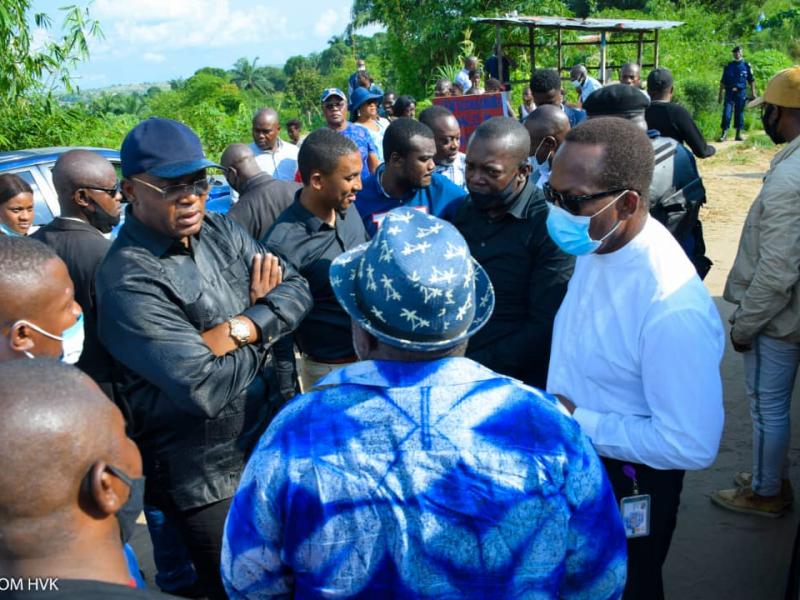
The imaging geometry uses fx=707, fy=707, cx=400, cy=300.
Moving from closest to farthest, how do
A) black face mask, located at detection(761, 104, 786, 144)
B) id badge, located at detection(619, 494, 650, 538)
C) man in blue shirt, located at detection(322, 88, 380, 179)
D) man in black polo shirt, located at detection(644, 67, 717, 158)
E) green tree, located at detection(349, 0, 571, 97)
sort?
id badge, located at detection(619, 494, 650, 538), black face mask, located at detection(761, 104, 786, 144), man in black polo shirt, located at detection(644, 67, 717, 158), man in blue shirt, located at detection(322, 88, 380, 179), green tree, located at detection(349, 0, 571, 97)

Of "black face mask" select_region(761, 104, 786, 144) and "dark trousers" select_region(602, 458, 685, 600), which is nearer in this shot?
"dark trousers" select_region(602, 458, 685, 600)

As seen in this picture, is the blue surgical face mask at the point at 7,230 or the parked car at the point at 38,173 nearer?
the blue surgical face mask at the point at 7,230

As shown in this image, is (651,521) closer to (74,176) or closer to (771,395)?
(771,395)

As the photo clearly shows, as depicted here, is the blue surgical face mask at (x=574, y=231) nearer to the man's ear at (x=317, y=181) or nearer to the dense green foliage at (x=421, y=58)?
the man's ear at (x=317, y=181)

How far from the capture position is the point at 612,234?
231 centimetres

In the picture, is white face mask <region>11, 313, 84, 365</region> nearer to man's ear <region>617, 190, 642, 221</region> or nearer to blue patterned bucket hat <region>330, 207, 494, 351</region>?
blue patterned bucket hat <region>330, 207, 494, 351</region>

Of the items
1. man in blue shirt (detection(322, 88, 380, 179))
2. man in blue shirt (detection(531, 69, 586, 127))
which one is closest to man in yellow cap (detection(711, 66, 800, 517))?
man in blue shirt (detection(531, 69, 586, 127))

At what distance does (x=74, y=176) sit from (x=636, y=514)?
10.4ft

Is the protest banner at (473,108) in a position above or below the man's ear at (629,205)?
below

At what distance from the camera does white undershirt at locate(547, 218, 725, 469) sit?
2076mm

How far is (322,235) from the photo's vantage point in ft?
11.5

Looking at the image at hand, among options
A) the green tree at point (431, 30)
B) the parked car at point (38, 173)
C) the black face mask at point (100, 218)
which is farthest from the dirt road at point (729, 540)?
the green tree at point (431, 30)

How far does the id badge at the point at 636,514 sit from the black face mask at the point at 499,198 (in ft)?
4.99

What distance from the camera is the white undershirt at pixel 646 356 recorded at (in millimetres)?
2076
